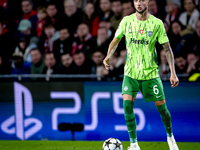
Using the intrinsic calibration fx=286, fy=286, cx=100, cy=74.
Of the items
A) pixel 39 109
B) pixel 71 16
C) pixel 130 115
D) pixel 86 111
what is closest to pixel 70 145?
pixel 86 111

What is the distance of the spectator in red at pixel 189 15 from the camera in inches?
244

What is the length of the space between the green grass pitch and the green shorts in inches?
44.2

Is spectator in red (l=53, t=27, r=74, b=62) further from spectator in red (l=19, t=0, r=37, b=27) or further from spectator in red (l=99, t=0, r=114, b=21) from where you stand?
spectator in red (l=19, t=0, r=37, b=27)

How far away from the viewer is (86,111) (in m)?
5.11

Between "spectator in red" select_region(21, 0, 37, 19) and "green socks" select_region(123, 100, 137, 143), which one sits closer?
"green socks" select_region(123, 100, 137, 143)

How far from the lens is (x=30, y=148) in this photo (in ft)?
15.0

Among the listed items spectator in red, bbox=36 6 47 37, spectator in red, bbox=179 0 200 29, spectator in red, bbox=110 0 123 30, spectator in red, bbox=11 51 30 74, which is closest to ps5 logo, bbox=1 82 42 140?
spectator in red, bbox=11 51 30 74

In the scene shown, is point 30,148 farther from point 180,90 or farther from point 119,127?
point 180,90

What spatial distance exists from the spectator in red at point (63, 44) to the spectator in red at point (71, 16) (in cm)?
30

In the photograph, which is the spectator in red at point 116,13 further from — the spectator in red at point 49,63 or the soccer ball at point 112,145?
the soccer ball at point 112,145

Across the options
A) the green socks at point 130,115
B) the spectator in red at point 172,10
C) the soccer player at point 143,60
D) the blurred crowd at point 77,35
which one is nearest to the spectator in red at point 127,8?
the blurred crowd at point 77,35

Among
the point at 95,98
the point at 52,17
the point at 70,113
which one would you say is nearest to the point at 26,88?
the point at 70,113

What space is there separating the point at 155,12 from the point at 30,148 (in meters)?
3.98

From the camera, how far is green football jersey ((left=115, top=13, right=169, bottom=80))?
3.67 meters
